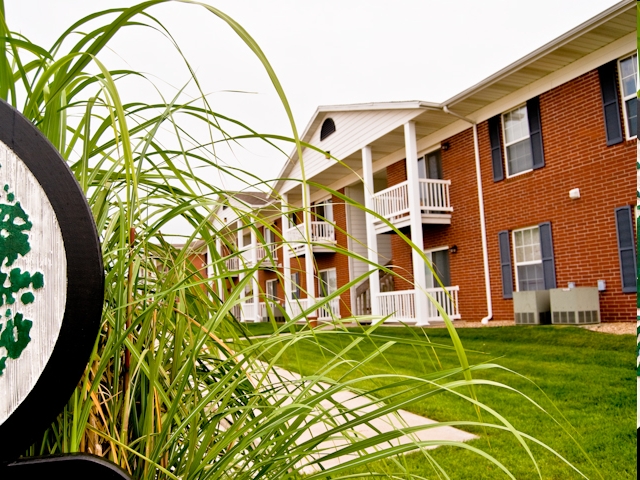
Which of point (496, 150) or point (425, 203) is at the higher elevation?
point (496, 150)

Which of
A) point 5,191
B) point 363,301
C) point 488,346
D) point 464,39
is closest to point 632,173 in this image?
point 488,346

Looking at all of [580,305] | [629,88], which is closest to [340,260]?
[580,305]

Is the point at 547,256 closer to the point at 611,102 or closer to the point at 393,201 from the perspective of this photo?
the point at 611,102

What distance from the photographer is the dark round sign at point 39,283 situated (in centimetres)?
82

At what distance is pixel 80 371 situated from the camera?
834 mm

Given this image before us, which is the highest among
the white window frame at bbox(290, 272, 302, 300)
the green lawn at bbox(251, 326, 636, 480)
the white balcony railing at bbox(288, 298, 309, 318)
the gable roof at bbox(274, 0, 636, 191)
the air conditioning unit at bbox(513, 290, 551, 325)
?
the gable roof at bbox(274, 0, 636, 191)

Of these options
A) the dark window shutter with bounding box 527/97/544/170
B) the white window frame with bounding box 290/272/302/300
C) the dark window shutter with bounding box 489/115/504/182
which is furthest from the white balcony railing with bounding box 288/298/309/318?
the dark window shutter with bounding box 527/97/544/170

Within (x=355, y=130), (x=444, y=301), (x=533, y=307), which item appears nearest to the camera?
(x=533, y=307)

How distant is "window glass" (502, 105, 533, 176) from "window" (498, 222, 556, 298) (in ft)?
4.61

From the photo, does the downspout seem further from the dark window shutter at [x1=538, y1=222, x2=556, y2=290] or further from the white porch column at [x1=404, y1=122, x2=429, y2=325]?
the dark window shutter at [x1=538, y1=222, x2=556, y2=290]

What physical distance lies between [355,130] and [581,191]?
6.94 meters

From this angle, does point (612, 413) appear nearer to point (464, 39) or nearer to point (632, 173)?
point (632, 173)

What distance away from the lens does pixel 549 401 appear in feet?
5.34

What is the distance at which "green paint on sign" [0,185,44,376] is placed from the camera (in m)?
0.82
